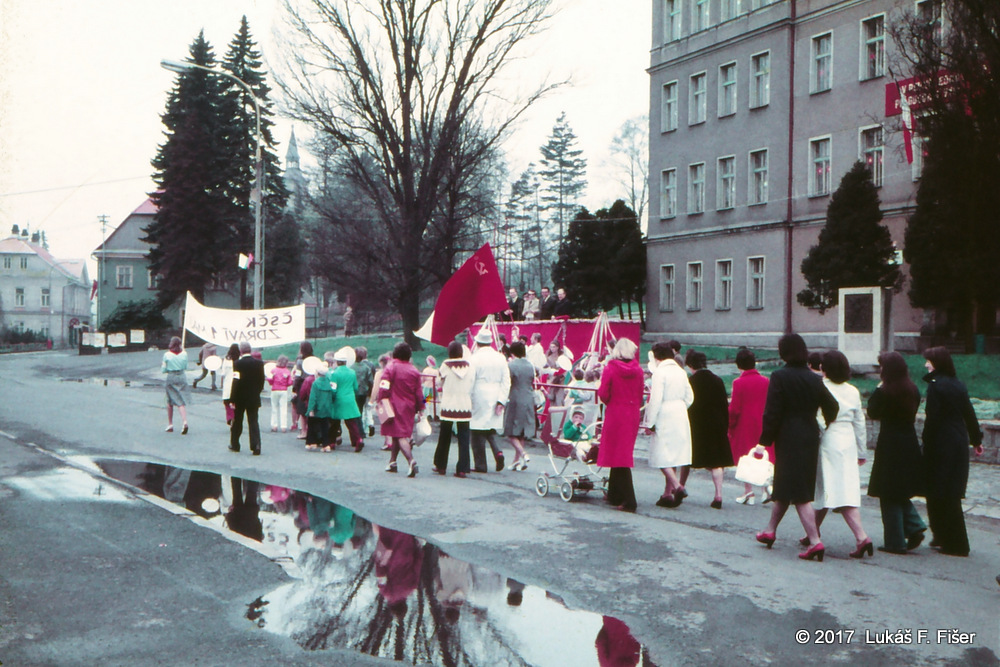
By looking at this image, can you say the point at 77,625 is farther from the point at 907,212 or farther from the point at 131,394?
the point at 907,212

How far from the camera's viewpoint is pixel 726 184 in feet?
130

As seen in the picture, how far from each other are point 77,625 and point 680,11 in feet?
133

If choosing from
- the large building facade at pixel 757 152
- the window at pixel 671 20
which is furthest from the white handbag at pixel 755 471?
the window at pixel 671 20

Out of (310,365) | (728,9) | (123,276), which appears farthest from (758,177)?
(123,276)

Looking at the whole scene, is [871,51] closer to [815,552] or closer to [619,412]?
[619,412]

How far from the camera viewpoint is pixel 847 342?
2406 centimetres

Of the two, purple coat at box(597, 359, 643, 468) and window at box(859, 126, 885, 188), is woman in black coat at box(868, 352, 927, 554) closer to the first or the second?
purple coat at box(597, 359, 643, 468)

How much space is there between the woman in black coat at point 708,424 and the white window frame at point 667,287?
32.1m

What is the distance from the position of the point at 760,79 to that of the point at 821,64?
290 centimetres

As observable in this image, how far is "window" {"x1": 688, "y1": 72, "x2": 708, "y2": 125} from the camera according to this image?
1608 inches

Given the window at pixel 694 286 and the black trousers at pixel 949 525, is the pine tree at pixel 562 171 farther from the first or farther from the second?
the black trousers at pixel 949 525

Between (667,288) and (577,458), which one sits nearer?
(577,458)

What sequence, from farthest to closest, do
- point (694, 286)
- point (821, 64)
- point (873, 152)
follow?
point (694, 286) → point (821, 64) → point (873, 152)

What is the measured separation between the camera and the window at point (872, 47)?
33.2 meters
